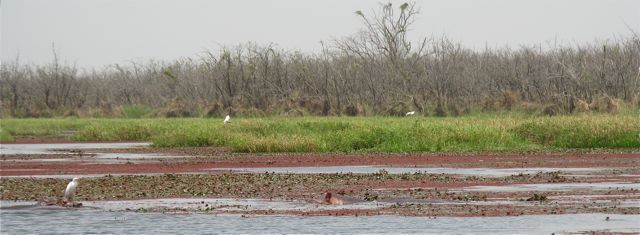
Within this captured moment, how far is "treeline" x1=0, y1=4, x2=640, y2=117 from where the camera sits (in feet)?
154

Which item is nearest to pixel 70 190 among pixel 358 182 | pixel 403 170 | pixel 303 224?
pixel 303 224

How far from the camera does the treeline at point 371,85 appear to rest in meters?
47.1

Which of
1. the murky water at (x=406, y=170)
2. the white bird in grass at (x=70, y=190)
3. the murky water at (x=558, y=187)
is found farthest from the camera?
the murky water at (x=406, y=170)

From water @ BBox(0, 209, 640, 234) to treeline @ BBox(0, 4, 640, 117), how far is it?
26.9 m

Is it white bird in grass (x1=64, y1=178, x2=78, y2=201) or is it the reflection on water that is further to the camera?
the reflection on water

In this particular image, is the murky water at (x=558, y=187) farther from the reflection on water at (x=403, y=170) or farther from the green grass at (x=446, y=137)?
the green grass at (x=446, y=137)

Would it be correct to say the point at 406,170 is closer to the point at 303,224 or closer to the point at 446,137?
the point at 446,137

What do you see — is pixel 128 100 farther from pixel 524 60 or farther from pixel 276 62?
pixel 524 60

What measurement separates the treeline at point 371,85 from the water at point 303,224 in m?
26.9

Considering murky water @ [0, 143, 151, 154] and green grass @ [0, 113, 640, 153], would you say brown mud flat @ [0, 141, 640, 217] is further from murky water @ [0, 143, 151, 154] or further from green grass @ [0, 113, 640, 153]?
murky water @ [0, 143, 151, 154]

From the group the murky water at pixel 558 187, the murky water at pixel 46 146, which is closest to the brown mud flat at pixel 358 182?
the murky water at pixel 558 187

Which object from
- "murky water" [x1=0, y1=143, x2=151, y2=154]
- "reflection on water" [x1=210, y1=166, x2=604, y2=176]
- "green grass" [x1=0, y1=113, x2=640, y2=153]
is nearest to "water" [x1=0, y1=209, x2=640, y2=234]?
"reflection on water" [x1=210, y1=166, x2=604, y2=176]

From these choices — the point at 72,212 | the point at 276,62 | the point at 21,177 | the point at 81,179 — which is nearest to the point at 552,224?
the point at 72,212

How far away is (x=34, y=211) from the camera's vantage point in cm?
1759
